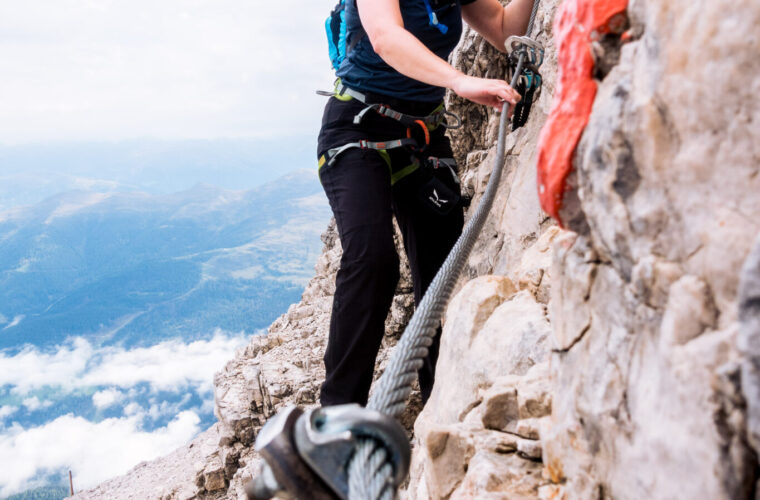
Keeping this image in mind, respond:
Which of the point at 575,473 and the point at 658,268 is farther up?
the point at 658,268

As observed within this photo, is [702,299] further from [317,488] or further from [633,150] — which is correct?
[317,488]

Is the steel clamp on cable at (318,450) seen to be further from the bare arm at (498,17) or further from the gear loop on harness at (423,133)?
the bare arm at (498,17)

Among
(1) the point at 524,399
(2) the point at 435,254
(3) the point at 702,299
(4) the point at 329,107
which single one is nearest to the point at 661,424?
(3) the point at 702,299

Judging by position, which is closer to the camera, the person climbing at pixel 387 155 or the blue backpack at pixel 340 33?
the person climbing at pixel 387 155

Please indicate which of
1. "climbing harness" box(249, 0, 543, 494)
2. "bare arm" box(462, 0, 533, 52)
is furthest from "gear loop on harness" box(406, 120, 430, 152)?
"climbing harness" box(249, 0, 543, 494)

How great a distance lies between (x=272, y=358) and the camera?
12.9 metres

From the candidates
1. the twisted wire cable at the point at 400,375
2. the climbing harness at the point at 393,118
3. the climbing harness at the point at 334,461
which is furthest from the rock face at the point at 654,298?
the climbing harness at the point at 393,118

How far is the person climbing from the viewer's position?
340cm

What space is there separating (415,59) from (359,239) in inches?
53.3

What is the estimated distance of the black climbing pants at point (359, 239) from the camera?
376 centimetres

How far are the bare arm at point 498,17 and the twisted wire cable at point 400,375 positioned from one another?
6.08ft

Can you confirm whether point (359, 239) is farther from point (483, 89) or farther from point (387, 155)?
point (483, 89)

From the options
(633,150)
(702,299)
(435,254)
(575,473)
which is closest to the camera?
(702,299)

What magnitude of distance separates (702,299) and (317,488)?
3.76ft
